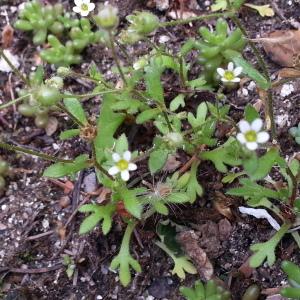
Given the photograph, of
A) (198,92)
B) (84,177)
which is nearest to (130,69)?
(198,92)

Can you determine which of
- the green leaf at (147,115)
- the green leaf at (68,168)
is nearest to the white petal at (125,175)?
the green leaf at (68,168)

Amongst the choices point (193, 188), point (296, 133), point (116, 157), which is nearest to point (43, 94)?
point (116, 157)

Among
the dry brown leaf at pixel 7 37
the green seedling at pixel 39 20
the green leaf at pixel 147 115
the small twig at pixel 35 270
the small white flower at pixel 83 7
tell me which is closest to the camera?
the green leaf at pixel 147 115

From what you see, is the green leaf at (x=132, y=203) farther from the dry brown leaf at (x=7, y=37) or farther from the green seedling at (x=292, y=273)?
the dry brown leaf at (x=7, y=37)

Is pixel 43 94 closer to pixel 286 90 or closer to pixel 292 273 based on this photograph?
pixel 292 273

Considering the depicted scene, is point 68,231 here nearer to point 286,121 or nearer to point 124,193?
point 124,193

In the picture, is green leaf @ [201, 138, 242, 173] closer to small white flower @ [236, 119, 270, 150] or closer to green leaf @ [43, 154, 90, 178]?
small white flower @ [236, 119, 270, 150]

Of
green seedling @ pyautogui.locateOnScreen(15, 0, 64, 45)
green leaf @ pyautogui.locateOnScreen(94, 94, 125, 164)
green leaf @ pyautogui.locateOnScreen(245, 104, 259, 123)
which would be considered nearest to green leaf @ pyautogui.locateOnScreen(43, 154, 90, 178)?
green leaf @ pyautogui.locateOnScreen(94, 94, 125, 164)
